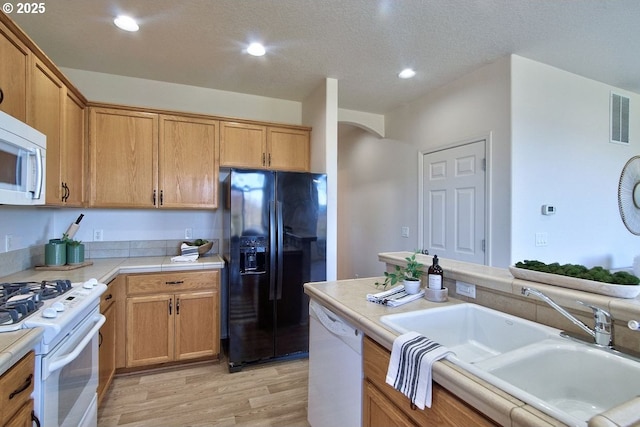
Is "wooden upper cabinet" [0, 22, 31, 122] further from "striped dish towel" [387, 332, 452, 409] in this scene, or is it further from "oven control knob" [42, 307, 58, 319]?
"striped dish towel" [387, 332, 452, 409]

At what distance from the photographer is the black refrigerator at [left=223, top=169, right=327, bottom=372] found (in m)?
2.68

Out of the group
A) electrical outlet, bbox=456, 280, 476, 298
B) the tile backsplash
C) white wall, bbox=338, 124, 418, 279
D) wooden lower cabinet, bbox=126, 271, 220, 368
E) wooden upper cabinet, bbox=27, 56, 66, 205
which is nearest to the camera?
electrical outlet, bbox=456, 280, 476, 298

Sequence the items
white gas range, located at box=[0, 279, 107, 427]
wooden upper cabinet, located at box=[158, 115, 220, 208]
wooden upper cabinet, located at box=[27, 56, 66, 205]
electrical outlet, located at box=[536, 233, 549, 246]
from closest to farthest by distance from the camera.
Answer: white gas range, located at box=[0, 279, 107, 427] → wooden upper cabinet, located at box=[27, 56, 66, 205] → electrical outlet, located at box=[536, 233, 549, 246] → wooden upper cabinet, located at box=[158, 115, 220, 208]

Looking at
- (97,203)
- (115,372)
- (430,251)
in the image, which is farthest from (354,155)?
(115,372)

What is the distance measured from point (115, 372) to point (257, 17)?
2952 millimetres

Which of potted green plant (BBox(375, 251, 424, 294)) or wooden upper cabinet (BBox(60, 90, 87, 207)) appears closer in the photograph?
potted green plant (BBox(375, 251, 424, 294))

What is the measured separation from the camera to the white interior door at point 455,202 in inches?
117

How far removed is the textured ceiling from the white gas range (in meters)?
1.80

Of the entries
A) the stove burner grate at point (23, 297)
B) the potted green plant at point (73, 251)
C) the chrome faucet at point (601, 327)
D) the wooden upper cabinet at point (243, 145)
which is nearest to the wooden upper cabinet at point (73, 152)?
the potted green plant at point (73, 251)

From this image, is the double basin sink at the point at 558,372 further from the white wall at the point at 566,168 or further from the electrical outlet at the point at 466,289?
the white wall at the point at 566,168

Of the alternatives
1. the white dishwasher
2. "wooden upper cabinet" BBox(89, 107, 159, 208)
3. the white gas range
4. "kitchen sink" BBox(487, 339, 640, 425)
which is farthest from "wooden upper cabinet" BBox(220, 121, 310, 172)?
"kitchen sink" BBox(487, 339, 640, 425)

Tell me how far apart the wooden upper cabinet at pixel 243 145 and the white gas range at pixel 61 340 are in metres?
1.69

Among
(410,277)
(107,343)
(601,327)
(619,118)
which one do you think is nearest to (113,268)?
(107,343)

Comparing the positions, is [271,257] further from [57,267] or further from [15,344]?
[15,344]
